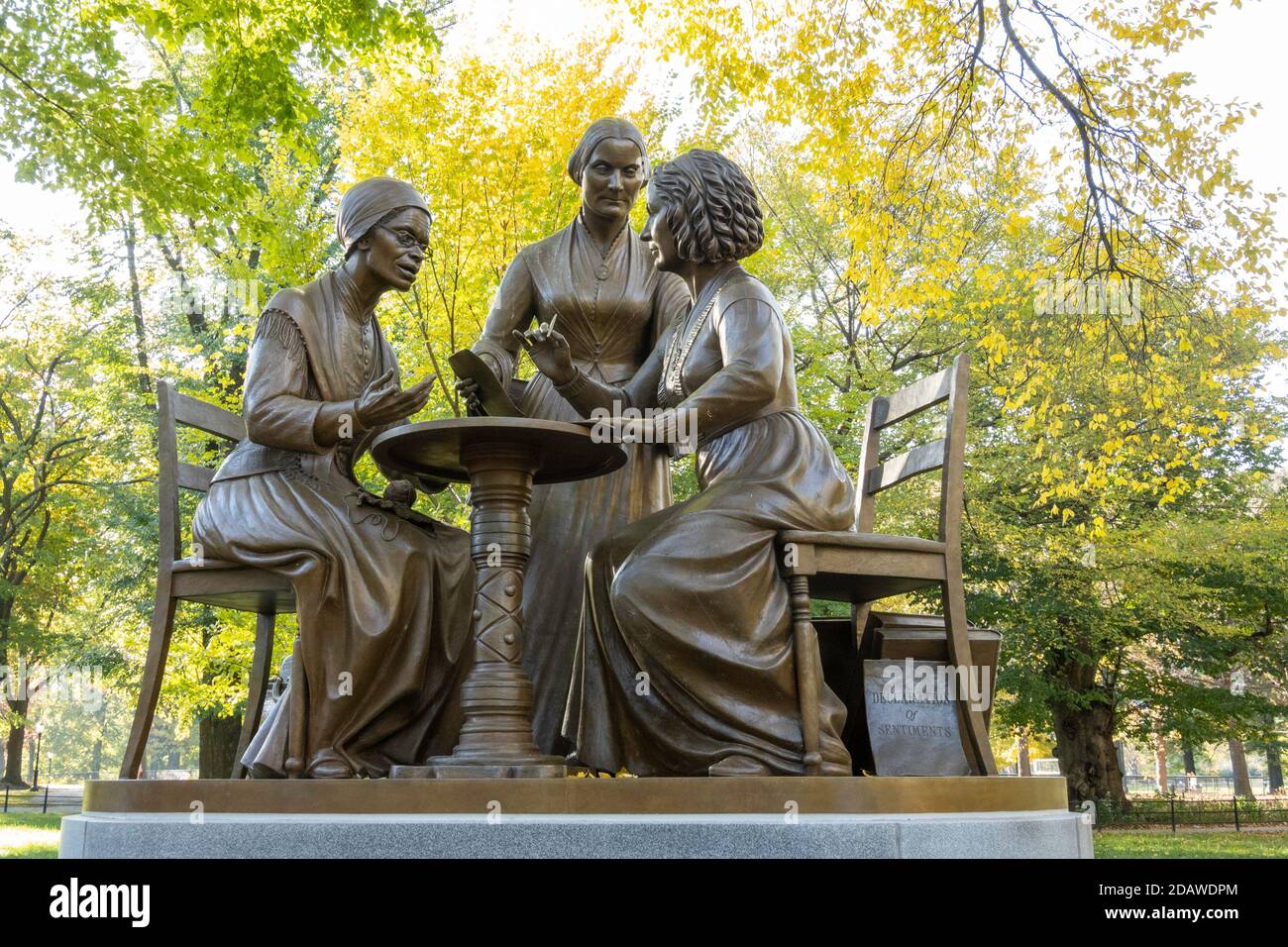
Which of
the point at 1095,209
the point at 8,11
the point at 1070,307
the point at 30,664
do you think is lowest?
the point at 30,664

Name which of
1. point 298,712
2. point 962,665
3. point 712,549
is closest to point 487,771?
point 298,712

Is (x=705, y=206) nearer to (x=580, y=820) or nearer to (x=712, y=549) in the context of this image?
(x=712, y=549)

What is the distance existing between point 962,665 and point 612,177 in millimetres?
2433

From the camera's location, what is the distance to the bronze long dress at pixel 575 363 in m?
4.88

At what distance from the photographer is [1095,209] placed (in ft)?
35.6

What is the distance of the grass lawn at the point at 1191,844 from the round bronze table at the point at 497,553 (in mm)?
10376

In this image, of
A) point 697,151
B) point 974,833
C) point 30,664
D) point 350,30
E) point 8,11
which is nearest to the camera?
point 974,833

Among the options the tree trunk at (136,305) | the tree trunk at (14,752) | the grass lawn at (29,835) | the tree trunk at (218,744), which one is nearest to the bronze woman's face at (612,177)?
the grass lawn at (29,835)

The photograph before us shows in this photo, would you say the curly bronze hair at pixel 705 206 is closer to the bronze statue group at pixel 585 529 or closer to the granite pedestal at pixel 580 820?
the bronze statue group at pixel 585 529

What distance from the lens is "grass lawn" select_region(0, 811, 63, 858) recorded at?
1155 cm

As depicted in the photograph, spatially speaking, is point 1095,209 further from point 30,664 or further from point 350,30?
point 30,664

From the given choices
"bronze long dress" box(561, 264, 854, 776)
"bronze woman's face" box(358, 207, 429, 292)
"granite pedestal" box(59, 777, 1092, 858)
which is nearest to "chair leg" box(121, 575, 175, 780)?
"granite pedestal" box(59, 777, 1092, 858)

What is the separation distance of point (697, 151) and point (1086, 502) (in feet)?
46.5
